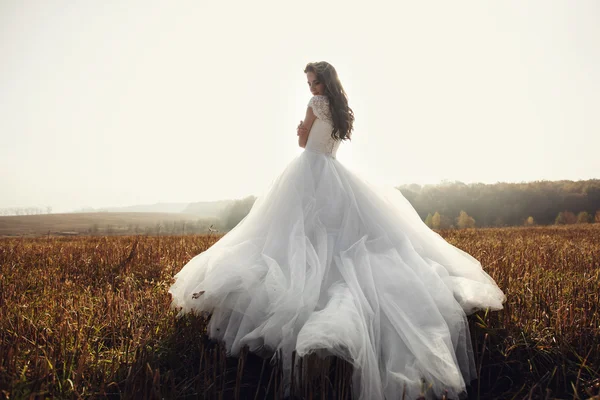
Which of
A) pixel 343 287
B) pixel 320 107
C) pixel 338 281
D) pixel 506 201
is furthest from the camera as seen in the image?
pixel 506 201

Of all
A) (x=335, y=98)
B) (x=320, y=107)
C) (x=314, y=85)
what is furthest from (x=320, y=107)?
(x=314, y=85)

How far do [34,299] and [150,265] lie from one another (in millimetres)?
1913

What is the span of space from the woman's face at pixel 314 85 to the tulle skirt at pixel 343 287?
0.87 metres

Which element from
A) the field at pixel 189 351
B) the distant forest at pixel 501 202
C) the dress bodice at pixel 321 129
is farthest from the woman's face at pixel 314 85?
the distant forest at pixel 501 202

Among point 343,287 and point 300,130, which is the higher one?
point 300,130

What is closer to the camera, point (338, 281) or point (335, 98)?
point (338, 281)

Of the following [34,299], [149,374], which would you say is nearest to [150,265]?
[34,299]

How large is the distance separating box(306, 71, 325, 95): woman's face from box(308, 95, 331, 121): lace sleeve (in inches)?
9.0

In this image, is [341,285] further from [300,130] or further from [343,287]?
[300,130]

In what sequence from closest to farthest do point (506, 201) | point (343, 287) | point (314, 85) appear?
1. point (343, 287)
2. point (314, 85)
3. point (506, 201)

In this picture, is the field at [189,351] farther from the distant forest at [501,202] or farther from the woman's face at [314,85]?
→ the distant forest at [501,202]

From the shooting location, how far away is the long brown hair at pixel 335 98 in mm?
4340

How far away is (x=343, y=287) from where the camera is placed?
2.85 metres

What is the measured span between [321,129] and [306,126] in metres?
0.20
